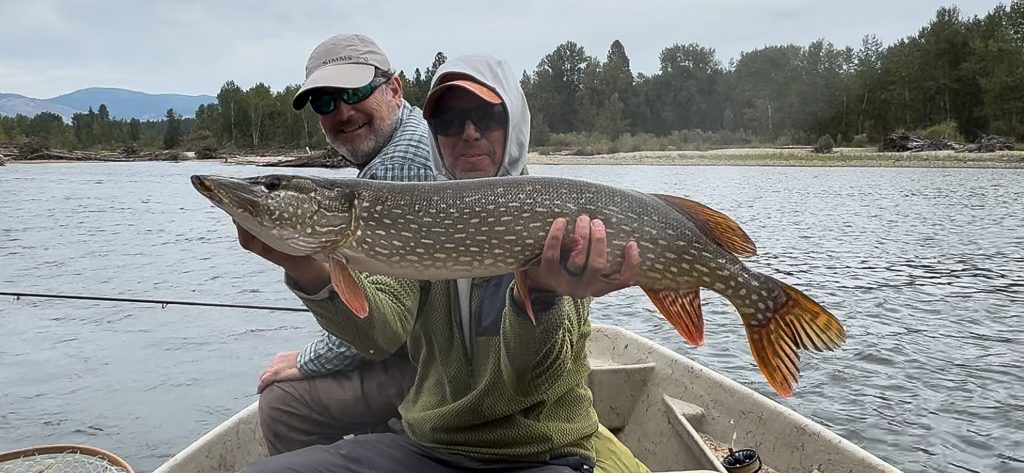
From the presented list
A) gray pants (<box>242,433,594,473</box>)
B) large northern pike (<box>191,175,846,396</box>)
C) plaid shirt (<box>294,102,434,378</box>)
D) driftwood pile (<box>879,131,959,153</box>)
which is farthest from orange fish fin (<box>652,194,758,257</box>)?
driftwood pile (<box>879,131,959,153</box>)

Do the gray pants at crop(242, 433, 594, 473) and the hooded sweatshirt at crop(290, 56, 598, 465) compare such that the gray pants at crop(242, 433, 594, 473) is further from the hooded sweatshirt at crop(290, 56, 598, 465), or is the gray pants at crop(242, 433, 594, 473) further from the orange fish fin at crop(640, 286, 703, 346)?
the orange fish fin at crop(640, 286, 703, 346)

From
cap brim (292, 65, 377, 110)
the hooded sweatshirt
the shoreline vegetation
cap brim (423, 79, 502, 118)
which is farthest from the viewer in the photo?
the shoreline vegetation

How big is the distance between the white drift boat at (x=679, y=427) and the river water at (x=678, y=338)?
90.9 inches

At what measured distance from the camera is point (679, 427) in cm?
379

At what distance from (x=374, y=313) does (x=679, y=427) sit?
1905 mm

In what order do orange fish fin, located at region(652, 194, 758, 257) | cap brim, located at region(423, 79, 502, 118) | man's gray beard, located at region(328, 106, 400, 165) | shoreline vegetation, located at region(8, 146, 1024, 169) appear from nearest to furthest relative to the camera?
orange fish fin, located at region(652, 194, 758, 257)
cap brim, located at region(423, 79, 502, 118)
man's gray beard, located at region(328, 106, 400, 165)
shoreline vegetation, located at region(8, 146, 1024, 169)

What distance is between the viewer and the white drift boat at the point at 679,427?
11.2 feet

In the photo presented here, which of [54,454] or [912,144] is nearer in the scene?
[54,454]

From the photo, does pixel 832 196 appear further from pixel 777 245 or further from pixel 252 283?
pixel 252 283

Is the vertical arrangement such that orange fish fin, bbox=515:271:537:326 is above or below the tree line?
below

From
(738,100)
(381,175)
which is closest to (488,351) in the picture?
(381,175)

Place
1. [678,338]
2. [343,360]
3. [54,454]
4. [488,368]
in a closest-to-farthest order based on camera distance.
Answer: [488,368] → [54,454] → [343,360] → [678,338]

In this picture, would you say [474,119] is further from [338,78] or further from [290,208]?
[338,78]

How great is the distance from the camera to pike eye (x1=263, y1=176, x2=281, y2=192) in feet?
7.56
